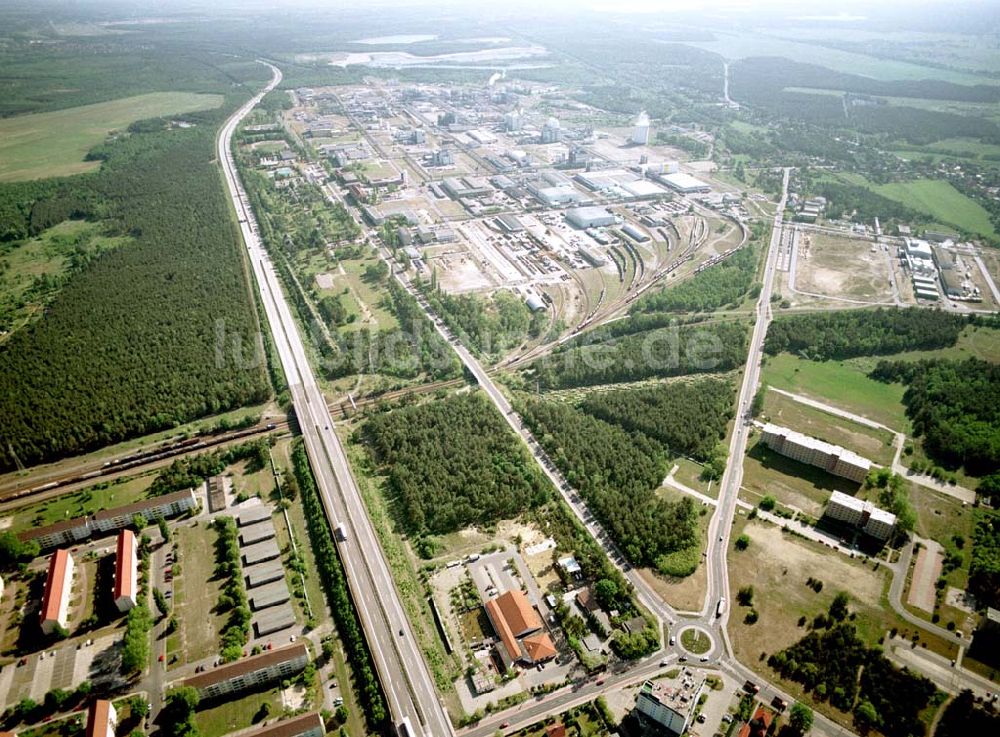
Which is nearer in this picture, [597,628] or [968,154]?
[597,628]

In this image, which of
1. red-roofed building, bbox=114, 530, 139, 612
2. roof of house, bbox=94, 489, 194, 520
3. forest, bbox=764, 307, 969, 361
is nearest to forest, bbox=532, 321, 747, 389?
forest, bbox=764, 307, 969, 361

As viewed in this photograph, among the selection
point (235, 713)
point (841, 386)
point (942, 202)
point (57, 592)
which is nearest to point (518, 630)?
point (235, 713)

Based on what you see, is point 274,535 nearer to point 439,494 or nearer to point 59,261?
point 439,494

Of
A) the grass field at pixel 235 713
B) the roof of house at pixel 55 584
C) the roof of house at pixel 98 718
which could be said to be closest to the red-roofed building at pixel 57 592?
the roof of house at pixel 55 584

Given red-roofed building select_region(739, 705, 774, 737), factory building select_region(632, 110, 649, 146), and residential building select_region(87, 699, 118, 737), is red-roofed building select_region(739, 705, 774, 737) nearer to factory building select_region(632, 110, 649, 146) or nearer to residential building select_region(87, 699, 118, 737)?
residential building select_region(87, 699, 118, 737)

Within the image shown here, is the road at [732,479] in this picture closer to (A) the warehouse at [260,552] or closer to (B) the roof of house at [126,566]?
(A) the warehouse at [260,552]

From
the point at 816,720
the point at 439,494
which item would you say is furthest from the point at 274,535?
the point at 816,720
